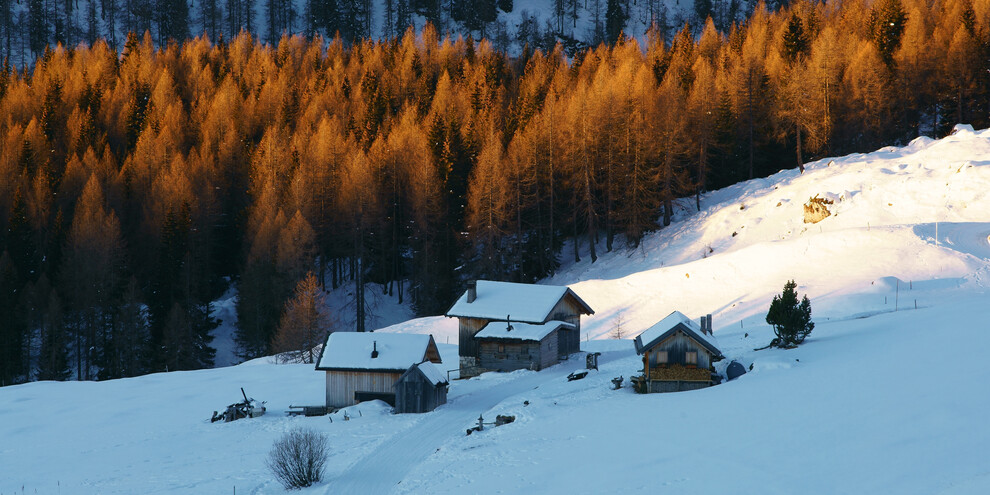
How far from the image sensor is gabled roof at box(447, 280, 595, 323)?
39281 mm

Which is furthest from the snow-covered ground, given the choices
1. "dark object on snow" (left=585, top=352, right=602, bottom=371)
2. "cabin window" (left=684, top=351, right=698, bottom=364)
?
"cabin window" (left=684, top=351, right=698, bottom=364)

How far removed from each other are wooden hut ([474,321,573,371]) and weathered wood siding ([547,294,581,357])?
916mm

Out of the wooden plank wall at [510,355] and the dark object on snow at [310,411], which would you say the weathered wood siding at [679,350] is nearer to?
the wooden plank wall at [510,355]

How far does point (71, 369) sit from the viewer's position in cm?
5256

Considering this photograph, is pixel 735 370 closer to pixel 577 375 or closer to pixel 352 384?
pixel 577 375

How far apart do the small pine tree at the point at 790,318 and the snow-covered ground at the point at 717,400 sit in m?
0.90

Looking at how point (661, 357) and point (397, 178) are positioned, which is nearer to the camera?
point (661, 357)

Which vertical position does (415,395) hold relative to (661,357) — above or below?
below

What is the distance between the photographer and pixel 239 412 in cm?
3200

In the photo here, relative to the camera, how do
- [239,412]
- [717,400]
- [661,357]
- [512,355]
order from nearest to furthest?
[717,400], [661,357], [239,412], [512,355]

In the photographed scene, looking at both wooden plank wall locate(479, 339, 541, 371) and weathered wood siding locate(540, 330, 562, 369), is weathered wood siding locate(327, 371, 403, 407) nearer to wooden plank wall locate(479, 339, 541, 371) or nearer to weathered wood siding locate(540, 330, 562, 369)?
wooden plank wall locate(479, 339, 541, 371)

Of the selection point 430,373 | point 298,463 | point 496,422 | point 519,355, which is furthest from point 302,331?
point 298,463

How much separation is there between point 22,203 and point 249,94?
96.5ft

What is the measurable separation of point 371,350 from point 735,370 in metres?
16.8
